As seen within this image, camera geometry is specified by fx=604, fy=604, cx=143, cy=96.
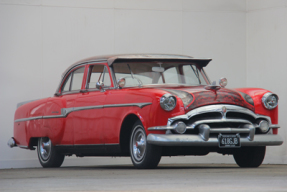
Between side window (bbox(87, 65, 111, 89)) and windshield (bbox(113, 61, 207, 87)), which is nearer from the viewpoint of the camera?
windshield (bbox(113, 61, 207, 87))

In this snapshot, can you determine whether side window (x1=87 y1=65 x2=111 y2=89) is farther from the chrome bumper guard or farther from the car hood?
the chrome bumper guard

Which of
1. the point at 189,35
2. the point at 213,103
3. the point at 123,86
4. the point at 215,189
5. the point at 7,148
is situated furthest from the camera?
the point at 189,35

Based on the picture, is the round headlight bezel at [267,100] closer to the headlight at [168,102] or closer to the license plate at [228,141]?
the license plate at [228,141]

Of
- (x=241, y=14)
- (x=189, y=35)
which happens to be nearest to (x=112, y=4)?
(x=189, y=35)

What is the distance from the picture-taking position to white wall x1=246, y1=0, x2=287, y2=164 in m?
12.8

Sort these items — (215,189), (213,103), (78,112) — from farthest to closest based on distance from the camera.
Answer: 1. (78,112)
2. (213,103)
3. (215,189)

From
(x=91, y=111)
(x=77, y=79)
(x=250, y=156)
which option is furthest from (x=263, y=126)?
(x=77, y=79)

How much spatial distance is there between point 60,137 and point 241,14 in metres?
6.07

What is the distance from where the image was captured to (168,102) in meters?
7.43

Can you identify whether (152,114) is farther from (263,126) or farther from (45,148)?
(45,148)

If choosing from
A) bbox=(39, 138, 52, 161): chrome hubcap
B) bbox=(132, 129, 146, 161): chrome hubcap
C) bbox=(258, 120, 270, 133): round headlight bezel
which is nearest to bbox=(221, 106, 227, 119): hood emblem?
bbox=(258, 120, 270, 133): round headlight bezel

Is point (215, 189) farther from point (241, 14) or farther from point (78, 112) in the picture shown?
point (241, 14)

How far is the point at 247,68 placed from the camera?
13.7m

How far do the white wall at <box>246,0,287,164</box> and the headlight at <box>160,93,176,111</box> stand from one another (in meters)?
5.86
